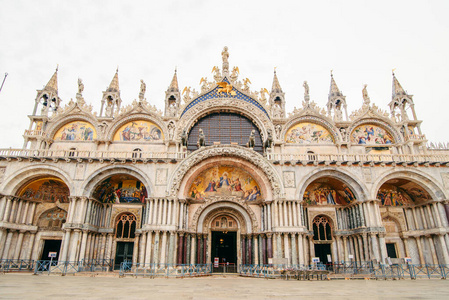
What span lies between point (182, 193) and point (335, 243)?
1305cm

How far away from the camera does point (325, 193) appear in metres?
24.2

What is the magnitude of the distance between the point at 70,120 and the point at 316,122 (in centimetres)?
2227

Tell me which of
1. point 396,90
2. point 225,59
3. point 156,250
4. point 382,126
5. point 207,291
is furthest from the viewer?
point 225,59

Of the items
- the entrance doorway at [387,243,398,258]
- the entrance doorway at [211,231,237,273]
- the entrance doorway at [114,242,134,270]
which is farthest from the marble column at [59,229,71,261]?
the entrance doorway at [387,243,398,258]

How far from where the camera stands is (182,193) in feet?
71.5

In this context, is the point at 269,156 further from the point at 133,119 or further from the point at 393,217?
the point at 133,119

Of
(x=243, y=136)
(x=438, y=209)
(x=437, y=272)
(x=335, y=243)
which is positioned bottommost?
(x=437, y=272)

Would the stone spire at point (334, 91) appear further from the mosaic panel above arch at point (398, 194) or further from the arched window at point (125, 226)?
the arched window at point (125, 226)

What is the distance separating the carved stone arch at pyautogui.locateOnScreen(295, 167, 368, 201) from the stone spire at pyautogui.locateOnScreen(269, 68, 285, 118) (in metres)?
6.67

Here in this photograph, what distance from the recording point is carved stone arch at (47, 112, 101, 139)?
24828 millimetres

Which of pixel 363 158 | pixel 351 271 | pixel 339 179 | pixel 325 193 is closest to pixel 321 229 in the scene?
pixel 325 193

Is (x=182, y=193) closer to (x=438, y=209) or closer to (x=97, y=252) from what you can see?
(x=97, y=252)

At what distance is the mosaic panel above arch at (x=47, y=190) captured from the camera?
75.0ft

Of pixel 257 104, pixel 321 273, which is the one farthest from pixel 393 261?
pixel 257 104
